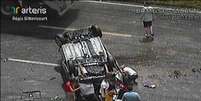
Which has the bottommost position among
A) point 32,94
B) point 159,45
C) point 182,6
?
point 32,94

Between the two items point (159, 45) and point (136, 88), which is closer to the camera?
point (136, 88)

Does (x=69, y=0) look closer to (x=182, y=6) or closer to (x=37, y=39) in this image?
(x=37, y=39)

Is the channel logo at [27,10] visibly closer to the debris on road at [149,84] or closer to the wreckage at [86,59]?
the wreckage at [86,59]

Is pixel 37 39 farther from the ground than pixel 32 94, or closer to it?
farther from the ground

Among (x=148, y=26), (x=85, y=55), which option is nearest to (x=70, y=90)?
(x=85, y=55)

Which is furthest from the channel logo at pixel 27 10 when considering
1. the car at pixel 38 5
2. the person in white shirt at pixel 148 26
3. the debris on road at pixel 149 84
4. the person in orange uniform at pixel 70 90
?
the person in orange uniform at pixel 70 90

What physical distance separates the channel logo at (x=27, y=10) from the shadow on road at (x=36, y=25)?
333 mm

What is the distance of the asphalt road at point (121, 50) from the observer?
17000 mm

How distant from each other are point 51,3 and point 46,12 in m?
0.58

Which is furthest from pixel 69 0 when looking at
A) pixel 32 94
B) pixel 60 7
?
pixel 32 94

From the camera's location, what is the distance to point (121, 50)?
19484 mm

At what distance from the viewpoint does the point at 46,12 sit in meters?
21.9

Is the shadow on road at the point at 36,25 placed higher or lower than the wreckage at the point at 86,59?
higher

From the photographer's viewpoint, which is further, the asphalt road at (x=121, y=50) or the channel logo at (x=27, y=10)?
the channel logo at (x=27, y=10)
